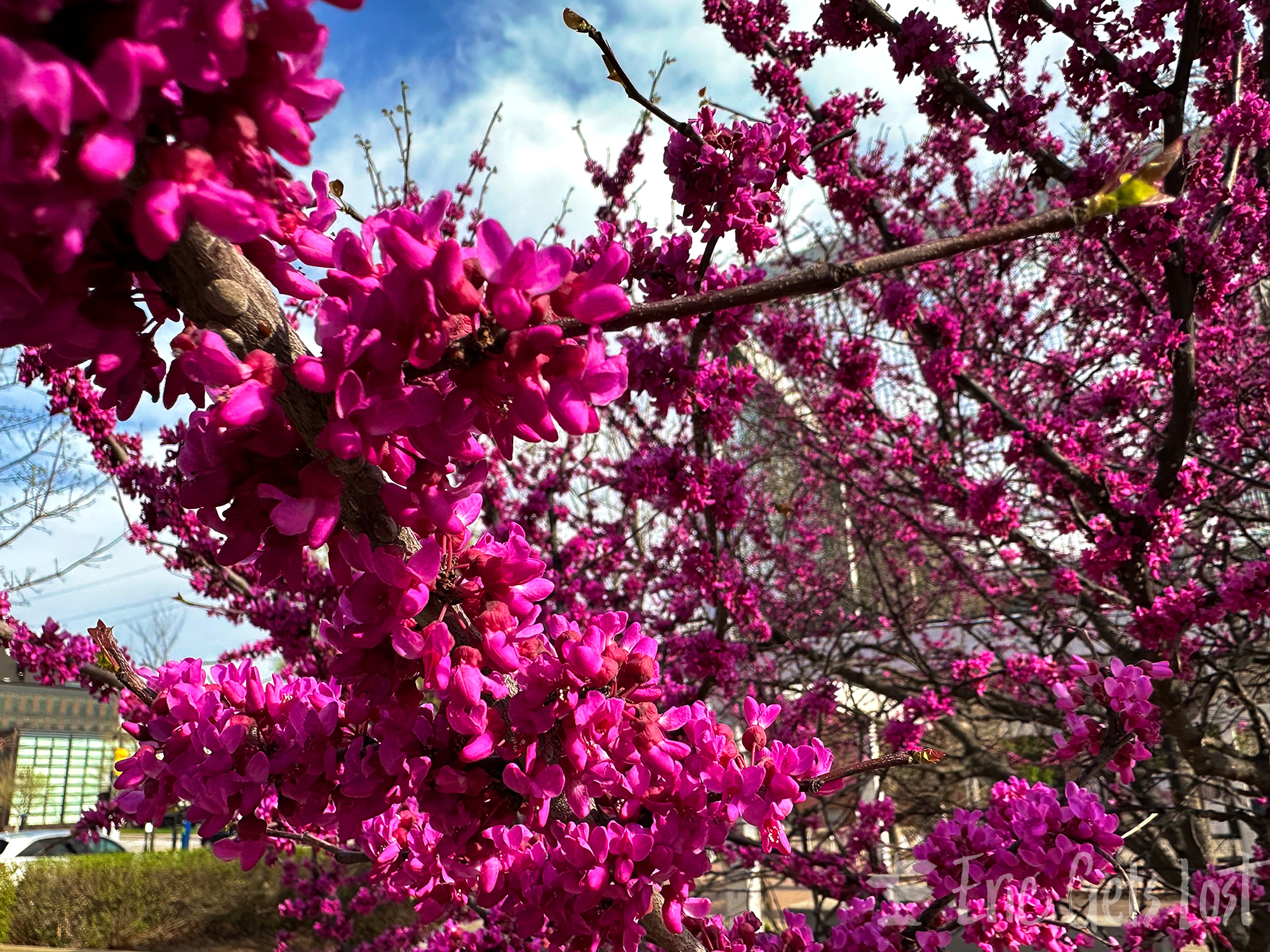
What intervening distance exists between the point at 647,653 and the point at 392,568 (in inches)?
18.9

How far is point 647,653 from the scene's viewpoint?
125 centimetres

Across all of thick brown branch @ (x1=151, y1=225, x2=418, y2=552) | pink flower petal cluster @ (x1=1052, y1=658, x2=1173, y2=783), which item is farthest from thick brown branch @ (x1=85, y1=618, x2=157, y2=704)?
pink flower petal cluster @ (x1=1052, y1=658, x2=1173, y2=783)

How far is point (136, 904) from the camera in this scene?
10.7m

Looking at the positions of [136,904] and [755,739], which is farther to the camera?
[136,904]

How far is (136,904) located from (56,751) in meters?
15.3

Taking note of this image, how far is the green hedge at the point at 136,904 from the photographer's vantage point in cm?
1012

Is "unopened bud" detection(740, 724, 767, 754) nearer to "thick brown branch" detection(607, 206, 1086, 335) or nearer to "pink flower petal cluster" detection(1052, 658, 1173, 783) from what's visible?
"thick brown branch" detection(607, 206, 1086, 335)

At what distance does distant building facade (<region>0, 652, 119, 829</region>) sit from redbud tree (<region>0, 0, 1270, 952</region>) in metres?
21.2

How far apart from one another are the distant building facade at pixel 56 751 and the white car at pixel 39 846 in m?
4.18

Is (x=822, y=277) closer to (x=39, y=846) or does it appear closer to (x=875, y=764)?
(x=875, y=764)

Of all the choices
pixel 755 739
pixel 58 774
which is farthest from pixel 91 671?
pixel 58 774

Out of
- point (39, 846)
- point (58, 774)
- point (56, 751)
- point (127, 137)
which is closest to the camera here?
point (127, 137)

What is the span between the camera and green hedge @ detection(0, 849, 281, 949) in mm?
10117

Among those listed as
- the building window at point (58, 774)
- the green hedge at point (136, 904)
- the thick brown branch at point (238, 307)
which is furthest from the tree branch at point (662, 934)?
the building window at point (58, 774)
